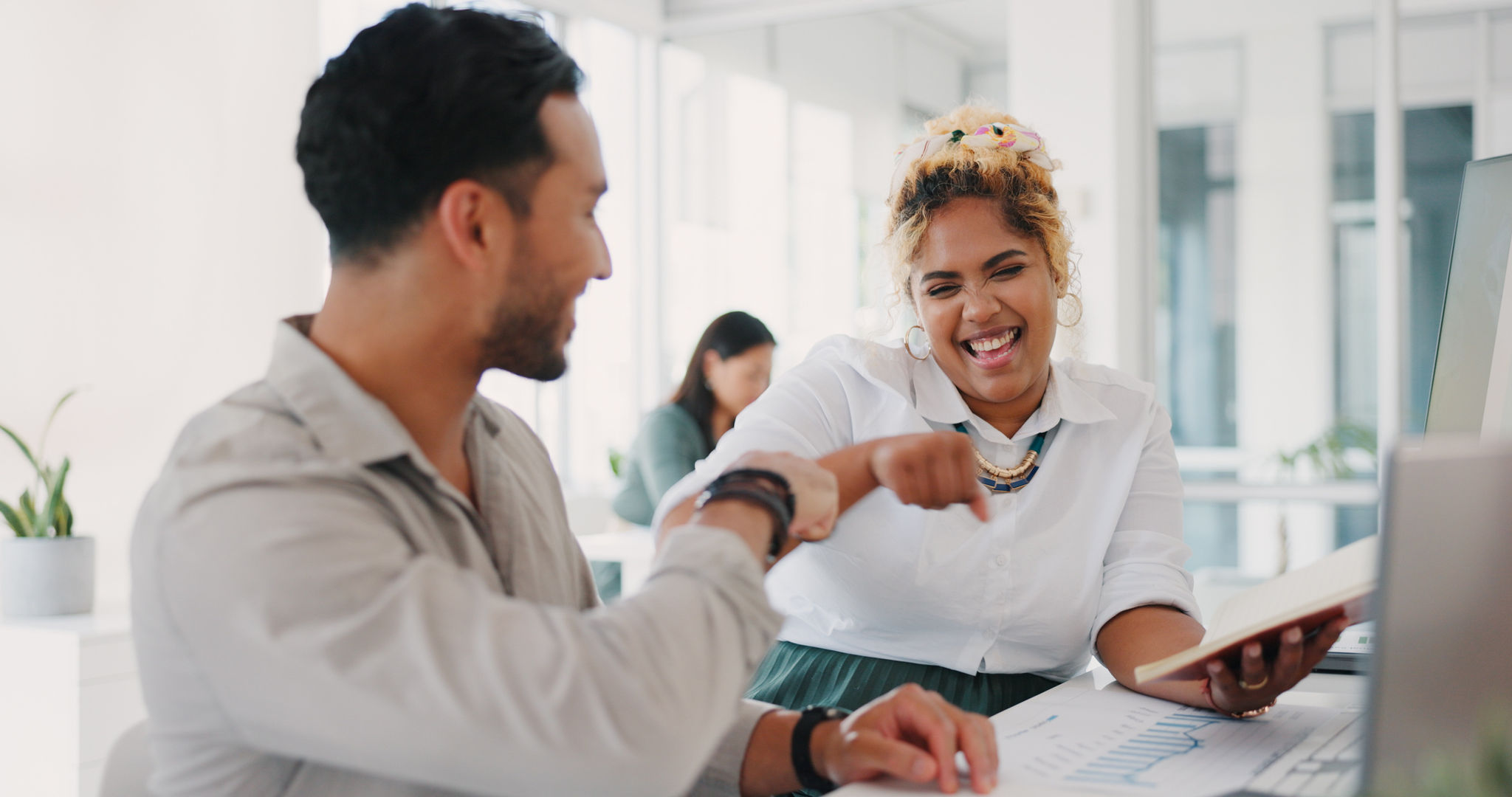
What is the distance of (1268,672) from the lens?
47.6 inches

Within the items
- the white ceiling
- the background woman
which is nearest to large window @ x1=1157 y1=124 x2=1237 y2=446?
the white ceiling

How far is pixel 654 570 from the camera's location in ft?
2.85

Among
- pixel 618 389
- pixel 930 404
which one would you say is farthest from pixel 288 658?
pixel 618 389

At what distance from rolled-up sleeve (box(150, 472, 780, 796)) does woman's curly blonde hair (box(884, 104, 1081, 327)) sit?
1.07 m

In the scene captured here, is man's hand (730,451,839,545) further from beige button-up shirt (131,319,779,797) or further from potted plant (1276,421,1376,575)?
potted plant (1276,421,1376,575)

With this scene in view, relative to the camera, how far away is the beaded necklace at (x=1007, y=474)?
1.66 metres

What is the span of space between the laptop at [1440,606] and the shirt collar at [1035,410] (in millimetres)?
977

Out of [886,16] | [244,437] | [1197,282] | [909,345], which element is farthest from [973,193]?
[886,16]

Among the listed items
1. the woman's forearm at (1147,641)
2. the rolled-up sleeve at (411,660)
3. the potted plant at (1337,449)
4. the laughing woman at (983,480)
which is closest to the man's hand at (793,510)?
the rolled-up sleeve at (411,660)

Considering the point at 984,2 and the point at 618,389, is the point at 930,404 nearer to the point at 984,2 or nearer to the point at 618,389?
the point at 984,2

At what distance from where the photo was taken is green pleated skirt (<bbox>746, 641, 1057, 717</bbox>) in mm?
1568

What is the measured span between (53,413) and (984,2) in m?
4.19

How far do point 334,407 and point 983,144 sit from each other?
1.14 meters

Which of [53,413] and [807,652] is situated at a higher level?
[53,413]
